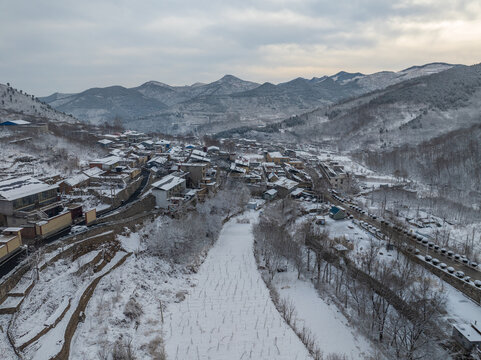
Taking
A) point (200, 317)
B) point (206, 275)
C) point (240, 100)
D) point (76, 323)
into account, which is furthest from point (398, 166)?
point (240, 100)

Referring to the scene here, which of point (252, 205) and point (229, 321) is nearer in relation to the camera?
point (229, 321)

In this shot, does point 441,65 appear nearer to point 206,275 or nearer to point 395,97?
point 395,97

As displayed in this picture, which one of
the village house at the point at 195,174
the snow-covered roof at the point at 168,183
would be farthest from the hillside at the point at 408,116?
the snow-covered roof at the point at 168,183

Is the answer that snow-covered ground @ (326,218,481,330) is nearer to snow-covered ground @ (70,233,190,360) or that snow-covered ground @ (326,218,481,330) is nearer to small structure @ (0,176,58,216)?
snow-covered ground @ (70,233,190,360)

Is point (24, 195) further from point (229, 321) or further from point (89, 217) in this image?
point (229, 321)

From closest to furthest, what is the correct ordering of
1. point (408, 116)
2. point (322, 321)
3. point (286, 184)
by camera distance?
1. point (322, 321)
2. point (286, 184)
3. point (408, 116)

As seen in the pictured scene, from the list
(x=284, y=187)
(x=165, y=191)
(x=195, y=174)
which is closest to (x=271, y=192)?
(x=284, y=187)

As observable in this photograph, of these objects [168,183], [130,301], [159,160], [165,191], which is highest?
[159,160]
